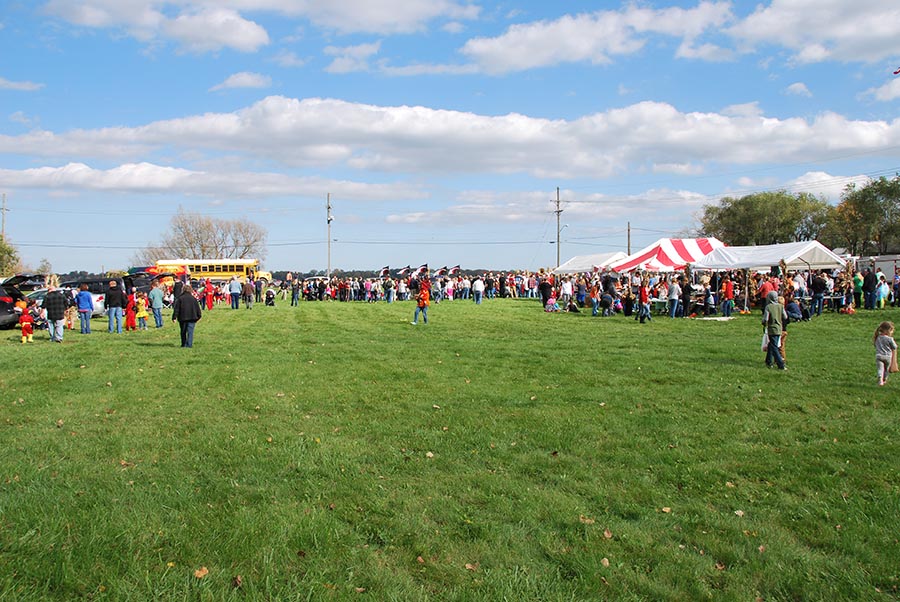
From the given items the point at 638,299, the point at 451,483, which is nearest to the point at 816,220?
the point at 638,299

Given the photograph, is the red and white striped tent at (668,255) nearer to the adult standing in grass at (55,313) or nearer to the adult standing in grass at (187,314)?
the adult standing in grass at (187,314)

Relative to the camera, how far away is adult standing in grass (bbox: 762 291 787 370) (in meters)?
11.2

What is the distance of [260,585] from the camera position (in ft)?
12.8

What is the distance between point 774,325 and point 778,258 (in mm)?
16072

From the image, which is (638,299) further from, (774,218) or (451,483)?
(774,218)

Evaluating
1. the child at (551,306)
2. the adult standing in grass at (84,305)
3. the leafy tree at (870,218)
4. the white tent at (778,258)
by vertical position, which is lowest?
the child at (551,306)

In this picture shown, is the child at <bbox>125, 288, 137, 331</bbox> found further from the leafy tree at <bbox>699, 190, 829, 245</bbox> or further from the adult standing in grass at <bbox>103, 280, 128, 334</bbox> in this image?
the leafy tree at <bbox>699, 190, 829, 245</bbox>

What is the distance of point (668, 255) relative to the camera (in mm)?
31422

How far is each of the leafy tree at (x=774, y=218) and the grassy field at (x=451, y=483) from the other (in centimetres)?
5799

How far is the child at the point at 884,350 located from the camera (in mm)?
9625

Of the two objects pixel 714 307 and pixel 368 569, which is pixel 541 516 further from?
pixel 714 307

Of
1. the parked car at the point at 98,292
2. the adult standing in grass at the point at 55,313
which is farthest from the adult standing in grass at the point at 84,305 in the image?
the parked car at the point at 98,292

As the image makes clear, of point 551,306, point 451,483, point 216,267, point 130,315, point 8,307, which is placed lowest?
point 451,483

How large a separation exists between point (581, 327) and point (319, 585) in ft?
56.2
